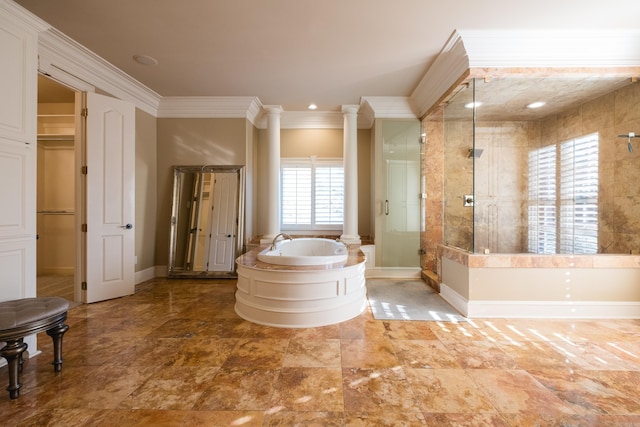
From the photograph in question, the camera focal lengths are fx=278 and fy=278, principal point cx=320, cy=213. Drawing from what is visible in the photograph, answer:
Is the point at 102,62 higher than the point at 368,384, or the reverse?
the point at 102,62

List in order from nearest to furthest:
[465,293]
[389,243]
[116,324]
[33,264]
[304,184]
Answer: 1. [33,264]
2. [116,324]
3. [465,293]
4. [389,243]
5. [304,184]

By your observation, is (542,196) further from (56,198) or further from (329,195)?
(56,198)

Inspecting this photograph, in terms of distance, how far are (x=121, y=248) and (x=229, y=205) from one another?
150 cm

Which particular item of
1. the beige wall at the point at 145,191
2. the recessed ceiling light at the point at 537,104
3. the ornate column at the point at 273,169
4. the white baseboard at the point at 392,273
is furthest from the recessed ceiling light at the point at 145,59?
the recessed ceiling light at the point at 537,104

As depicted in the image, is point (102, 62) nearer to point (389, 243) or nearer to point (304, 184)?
point (304, 184)

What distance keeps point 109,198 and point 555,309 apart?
497 cm

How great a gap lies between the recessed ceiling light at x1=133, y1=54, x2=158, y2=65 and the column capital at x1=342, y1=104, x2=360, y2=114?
2567mm

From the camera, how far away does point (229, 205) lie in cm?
436

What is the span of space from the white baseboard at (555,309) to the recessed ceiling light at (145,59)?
429 cm

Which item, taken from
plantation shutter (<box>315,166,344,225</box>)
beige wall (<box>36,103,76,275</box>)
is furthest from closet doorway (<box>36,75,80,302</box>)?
plantation shutter (<box>315,166,344,225</box>)

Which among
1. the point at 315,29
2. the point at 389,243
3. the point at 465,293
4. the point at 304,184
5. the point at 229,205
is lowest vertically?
the point at 465,293

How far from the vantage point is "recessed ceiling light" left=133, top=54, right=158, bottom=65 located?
3.07 m

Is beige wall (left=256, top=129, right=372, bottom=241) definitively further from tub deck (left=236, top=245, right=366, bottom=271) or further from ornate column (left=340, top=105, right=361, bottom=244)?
tub deck (left=236, top=245, right=366, bottom=271)

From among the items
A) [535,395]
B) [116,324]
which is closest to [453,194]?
[535,395]
